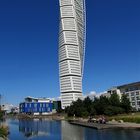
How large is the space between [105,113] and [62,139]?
73.3m

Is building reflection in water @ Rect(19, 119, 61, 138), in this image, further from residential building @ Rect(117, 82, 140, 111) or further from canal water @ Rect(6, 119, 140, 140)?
residential building @ Rect(117, 82, 140, 111)

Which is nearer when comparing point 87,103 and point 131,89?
point 87,103

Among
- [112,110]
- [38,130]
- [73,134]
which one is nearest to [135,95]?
[112,110]

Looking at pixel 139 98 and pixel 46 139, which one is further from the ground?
pixel 139 98

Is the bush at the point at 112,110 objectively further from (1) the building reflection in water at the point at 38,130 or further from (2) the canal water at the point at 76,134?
(2) the canal water at the point at 76,134

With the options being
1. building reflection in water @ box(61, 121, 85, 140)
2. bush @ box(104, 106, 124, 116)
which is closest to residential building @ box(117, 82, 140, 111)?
bush @ box(104, 106, 124, 116)

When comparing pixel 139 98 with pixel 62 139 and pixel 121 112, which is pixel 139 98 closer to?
pixel 121 112

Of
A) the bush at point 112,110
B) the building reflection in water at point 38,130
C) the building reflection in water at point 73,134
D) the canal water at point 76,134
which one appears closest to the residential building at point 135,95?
the bush at point 112,110

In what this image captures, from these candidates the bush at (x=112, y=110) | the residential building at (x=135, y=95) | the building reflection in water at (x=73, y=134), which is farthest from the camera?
the residential building at (x=135, y=95)

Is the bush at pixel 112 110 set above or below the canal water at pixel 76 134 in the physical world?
above

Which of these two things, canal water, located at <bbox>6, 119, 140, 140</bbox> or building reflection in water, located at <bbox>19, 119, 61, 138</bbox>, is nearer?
canal water, located at <bbox>6, 119, 140, 140</bbox>

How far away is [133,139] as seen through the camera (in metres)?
40.0

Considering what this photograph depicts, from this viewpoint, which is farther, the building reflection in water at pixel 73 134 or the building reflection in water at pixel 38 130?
the building reflection in water at pixel 38 130

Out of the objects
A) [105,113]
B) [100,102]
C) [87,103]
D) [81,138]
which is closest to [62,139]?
[81,138]
